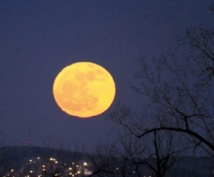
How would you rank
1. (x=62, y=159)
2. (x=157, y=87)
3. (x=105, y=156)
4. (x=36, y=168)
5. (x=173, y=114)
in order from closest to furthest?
(x=173, y=114)
(x=157, y=87)
(x=62, y=159)
(x=105, y=156)
(x=36, y=168)

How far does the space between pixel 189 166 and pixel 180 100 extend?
341 ft

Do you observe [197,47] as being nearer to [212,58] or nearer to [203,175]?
[212,58]

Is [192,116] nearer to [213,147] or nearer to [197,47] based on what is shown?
[213,147]

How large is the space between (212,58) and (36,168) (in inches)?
3222

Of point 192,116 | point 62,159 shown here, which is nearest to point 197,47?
point 192,116

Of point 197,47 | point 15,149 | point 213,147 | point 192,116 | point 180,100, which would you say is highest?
point 15,149

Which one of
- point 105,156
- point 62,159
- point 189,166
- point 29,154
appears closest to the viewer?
point 62,159

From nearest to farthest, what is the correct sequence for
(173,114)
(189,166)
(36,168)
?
(173,114) < (36,168) < (189,166)

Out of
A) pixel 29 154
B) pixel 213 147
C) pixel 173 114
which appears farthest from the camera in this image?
pixel 29 154

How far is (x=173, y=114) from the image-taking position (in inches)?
556

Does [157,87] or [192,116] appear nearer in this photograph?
[192,116]

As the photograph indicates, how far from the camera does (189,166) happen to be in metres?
113

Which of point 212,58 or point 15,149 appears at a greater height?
point 15,149

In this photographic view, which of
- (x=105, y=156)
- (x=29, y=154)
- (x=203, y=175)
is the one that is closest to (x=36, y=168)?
(x=29, y=154)
